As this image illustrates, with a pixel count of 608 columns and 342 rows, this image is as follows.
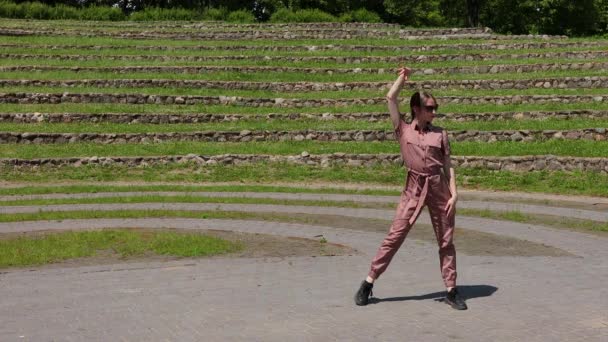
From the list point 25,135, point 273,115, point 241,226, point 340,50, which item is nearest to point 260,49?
point 340,50

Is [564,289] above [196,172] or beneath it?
above

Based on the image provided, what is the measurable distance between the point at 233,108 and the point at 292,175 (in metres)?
7.98

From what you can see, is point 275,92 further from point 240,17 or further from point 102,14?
point 102,14

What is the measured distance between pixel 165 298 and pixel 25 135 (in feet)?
60.2

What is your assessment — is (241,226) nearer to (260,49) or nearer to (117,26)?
(260,49)

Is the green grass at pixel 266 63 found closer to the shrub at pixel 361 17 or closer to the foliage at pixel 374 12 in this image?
the foliage at pixel 374 12

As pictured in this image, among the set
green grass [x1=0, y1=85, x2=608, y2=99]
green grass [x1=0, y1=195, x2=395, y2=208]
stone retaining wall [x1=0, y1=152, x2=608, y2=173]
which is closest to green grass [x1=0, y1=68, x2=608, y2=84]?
green grass [x1=0, y1=85, x2=608, y2=99]

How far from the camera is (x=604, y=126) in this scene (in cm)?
2678

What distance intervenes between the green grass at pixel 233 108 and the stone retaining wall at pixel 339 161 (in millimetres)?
5151

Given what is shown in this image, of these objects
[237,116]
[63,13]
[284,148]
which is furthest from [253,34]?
[284,148]

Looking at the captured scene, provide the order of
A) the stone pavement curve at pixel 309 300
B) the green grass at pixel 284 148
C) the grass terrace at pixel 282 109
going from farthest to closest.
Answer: the green grass at pixel 284 148 < the grass terrace at pixel 282 109 < the stone pavement curve at pixel 309 300

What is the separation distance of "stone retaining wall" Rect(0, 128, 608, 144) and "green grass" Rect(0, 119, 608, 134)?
416 millimetres

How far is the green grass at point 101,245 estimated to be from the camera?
1317 cm

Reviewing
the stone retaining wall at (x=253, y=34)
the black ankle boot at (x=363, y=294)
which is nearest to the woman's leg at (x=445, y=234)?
the black ankle boot at (x=363, y=294)
